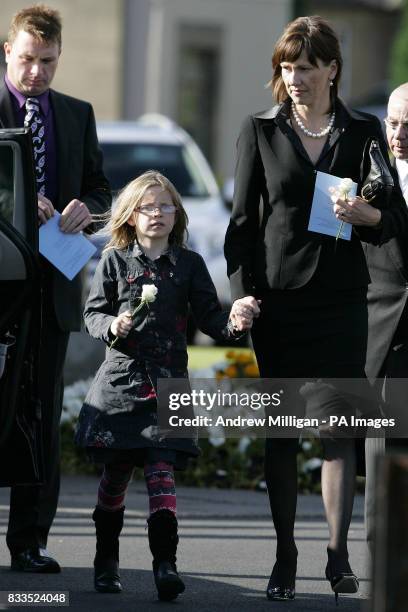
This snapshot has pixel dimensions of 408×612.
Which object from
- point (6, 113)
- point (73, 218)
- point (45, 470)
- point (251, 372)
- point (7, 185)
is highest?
point (6, 113)

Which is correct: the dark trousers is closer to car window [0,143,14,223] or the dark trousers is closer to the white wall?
car window [0,143,14,223]

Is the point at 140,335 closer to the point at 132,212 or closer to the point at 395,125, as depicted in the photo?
the point at 132,212

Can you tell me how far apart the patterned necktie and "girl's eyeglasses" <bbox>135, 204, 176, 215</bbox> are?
0.51m

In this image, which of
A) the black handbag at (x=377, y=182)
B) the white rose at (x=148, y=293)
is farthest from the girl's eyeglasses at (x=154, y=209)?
the black handbag at (x=377, y=182)

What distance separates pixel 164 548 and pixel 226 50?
26878 millimetres

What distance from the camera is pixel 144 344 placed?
562 cm

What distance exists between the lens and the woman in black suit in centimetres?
558

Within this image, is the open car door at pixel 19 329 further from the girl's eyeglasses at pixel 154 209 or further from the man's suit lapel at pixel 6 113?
the man's suit lapel at pixel 6 113

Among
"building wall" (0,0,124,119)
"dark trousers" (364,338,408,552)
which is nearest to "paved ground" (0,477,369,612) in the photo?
"dark trousers" (364,338,408,552)

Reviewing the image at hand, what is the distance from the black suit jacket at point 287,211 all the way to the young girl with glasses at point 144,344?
201 mm

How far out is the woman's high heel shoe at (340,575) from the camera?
5480 mm

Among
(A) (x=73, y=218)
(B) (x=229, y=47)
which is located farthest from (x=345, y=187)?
(B) (x=229, y=47)

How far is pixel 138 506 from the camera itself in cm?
766

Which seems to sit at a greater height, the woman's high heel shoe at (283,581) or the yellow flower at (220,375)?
the yellow flower at (220,375)
